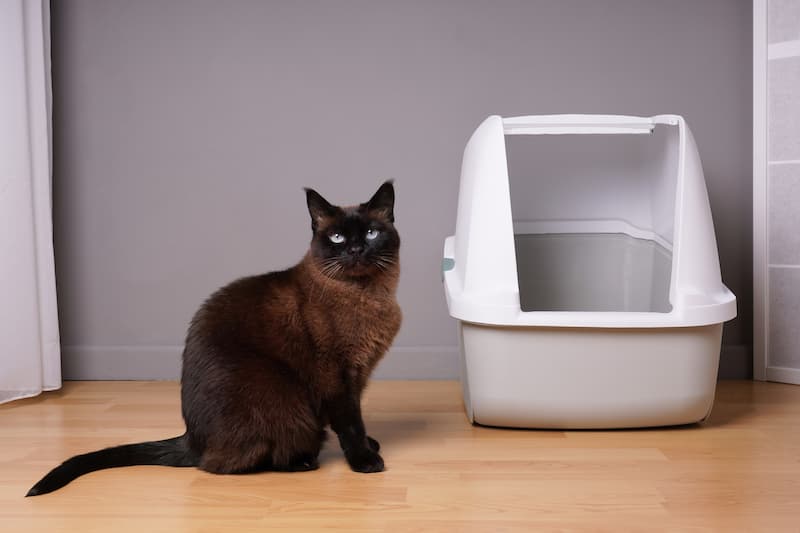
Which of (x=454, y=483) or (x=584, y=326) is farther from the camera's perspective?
(x=584, y=326)

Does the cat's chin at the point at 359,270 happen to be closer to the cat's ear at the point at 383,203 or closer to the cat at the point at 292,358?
the cat at the point at 292,358

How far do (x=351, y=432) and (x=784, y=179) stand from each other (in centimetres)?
155

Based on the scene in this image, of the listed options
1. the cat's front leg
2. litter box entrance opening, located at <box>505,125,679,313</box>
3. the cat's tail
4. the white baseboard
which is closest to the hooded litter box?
litter box entrance opening, located at <box>505,125,679,313</box>

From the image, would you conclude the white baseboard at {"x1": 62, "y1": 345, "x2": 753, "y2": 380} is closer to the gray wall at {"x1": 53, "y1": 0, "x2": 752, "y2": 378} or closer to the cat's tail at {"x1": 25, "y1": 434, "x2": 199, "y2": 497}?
the gray wall at {"x1": 53, "y1": 0, "x2": 752, "y2": 378}

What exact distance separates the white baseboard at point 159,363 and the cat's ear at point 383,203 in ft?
2.93

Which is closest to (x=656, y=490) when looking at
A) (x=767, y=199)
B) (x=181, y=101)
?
(x=767, y=199)

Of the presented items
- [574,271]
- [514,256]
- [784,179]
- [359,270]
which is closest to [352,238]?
[359,270]

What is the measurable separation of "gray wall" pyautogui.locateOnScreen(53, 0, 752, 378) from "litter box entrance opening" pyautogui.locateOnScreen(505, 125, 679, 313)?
27 centimetres

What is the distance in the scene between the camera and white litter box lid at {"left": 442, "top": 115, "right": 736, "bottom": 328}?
1606 mm

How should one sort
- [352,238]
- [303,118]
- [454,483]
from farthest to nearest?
[303,118], [352,238], [454,483]

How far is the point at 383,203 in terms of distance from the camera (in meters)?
1.53

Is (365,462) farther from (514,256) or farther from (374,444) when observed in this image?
(514,256)

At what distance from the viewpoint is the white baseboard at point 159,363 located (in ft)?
7.73

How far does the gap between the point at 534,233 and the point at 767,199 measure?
2.42 ft
